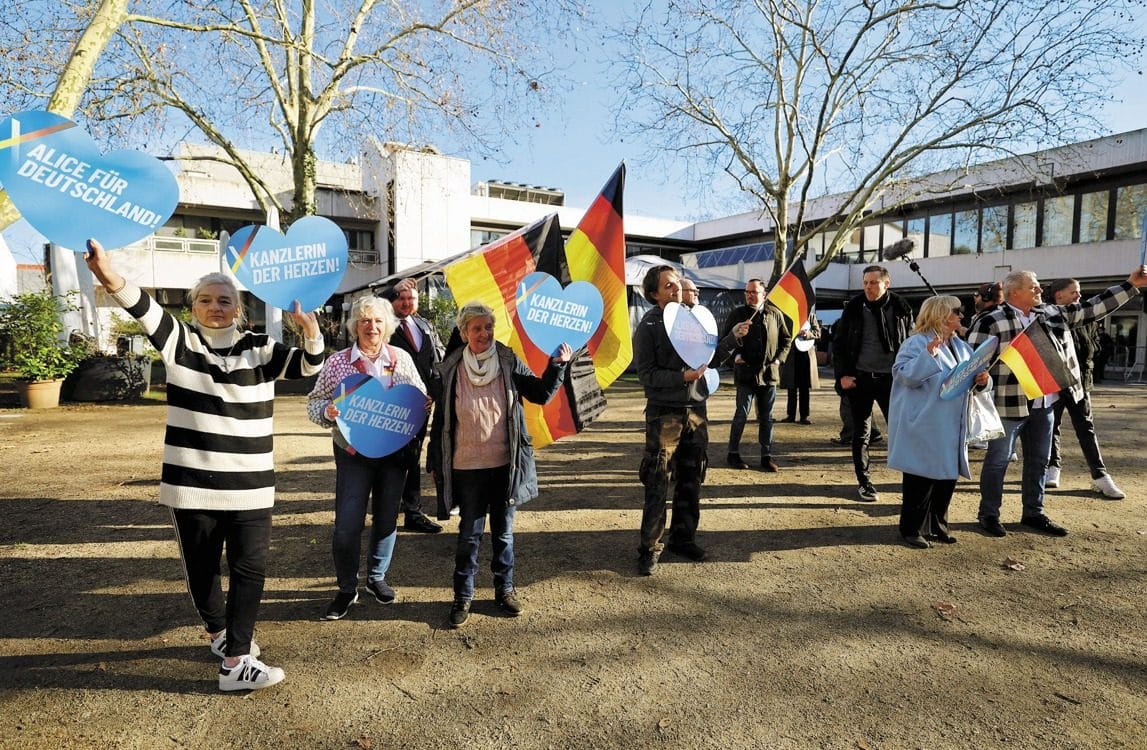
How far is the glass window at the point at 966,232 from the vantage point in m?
26.8

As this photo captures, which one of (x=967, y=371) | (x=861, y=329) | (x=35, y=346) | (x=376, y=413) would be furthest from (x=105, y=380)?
(x=967, y=371)

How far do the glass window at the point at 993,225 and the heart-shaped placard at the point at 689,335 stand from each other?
2721 centimetres

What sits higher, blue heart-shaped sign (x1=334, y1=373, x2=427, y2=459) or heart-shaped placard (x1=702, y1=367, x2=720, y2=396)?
heart-shaped placard (x1=702, y1=367, x2=720, y2=396)

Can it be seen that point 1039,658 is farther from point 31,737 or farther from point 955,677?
point 31,737

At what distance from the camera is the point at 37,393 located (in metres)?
11.2

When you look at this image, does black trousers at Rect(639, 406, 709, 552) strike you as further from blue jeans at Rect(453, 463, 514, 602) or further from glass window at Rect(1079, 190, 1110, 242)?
glass window at Rect(1079, 190, 1110, 242)

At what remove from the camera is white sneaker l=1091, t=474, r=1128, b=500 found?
5574 millimetres

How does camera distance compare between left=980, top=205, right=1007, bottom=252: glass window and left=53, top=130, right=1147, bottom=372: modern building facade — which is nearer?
left=53, top=130, right=1147, bottom=372: modern building facade

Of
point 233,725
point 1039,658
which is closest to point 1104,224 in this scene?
point 1039,658

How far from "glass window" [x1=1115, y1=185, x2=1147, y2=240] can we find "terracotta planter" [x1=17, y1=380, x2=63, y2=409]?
3149 cm

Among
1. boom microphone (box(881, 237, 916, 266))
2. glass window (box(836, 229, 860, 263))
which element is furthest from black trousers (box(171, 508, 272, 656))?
glass window (box(836, 229, 860, 263))

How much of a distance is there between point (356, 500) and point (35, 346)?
11415mm

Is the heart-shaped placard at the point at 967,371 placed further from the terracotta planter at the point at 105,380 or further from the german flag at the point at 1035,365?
the terracotta planter at the point at 105,380

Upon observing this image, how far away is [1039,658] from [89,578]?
5.25 meters
